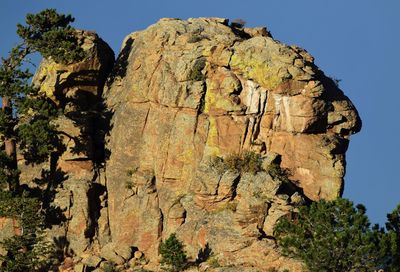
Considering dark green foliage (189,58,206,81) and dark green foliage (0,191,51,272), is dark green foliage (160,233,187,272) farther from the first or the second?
dark green foliage (189,58,206,81)

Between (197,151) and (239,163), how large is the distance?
3.79 meters

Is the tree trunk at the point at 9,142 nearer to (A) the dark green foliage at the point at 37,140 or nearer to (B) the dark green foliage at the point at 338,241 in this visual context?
(A) the dark green foliage at the point at 37,140

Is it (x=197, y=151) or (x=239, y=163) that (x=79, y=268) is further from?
(x=239, y=163)

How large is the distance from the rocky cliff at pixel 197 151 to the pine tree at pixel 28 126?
6.11ft

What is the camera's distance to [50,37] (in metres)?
93.1

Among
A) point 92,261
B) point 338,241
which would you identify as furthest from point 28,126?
point 338,241

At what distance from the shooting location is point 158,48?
314 feet

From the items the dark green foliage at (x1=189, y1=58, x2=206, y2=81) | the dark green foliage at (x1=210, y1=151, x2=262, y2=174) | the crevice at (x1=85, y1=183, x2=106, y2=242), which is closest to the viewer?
the dark green foliage at (x1=210, y1=151, x2=262, y2=174)

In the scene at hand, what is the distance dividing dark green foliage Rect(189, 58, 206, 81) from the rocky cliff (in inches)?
3.4

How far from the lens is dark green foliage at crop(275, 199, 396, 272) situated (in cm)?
7756

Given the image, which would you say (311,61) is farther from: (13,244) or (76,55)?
(13,244)

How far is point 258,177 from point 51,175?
55.0ft

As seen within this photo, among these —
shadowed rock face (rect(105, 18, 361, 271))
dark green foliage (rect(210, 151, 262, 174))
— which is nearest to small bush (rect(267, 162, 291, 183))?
shadowed rock face (rect(105, 18, 361, 271))

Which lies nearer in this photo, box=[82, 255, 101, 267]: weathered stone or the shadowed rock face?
the shadowed rock face
